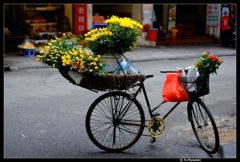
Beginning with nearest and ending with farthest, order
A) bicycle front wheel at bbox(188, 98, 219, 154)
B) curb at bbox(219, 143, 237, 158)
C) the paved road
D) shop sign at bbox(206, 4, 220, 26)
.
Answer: curb at bbox(219, 143, 237, 158), bicycle front wheel at bbox(188, 98, 219, 154), the paved road, shop sign at bbox(206, 4, 220, 26)

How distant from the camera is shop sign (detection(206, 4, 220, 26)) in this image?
21.7 metres

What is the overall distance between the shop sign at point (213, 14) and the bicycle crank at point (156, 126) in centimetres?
1719

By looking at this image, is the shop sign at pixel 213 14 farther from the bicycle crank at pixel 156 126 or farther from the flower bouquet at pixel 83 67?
the flower bouquet at pixel 83 67

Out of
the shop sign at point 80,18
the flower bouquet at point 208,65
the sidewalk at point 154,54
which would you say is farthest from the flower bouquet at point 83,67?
the shop sign at point 80,18

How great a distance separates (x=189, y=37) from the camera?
22.0 metres

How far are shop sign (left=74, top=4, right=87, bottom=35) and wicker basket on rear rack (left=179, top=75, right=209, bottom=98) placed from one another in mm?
13900

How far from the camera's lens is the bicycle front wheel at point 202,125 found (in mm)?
5305

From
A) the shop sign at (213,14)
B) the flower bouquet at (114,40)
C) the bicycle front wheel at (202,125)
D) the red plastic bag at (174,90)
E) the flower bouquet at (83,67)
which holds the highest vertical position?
the shop sign at (213,14)

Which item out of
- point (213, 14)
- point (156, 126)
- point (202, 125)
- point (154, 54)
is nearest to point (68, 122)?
point (156, 126)

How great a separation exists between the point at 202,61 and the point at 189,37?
1723 centimetres

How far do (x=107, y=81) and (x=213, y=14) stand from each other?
58.3 ft

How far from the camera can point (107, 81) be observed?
5.06 m

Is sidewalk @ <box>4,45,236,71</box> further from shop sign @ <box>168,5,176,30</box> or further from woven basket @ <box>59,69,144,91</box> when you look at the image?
woven basket @ <box>59,69,144,91</box>

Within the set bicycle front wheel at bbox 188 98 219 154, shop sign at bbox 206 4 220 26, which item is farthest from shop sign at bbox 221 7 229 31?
bicycle front wheel at bbox 188 98 219 154
